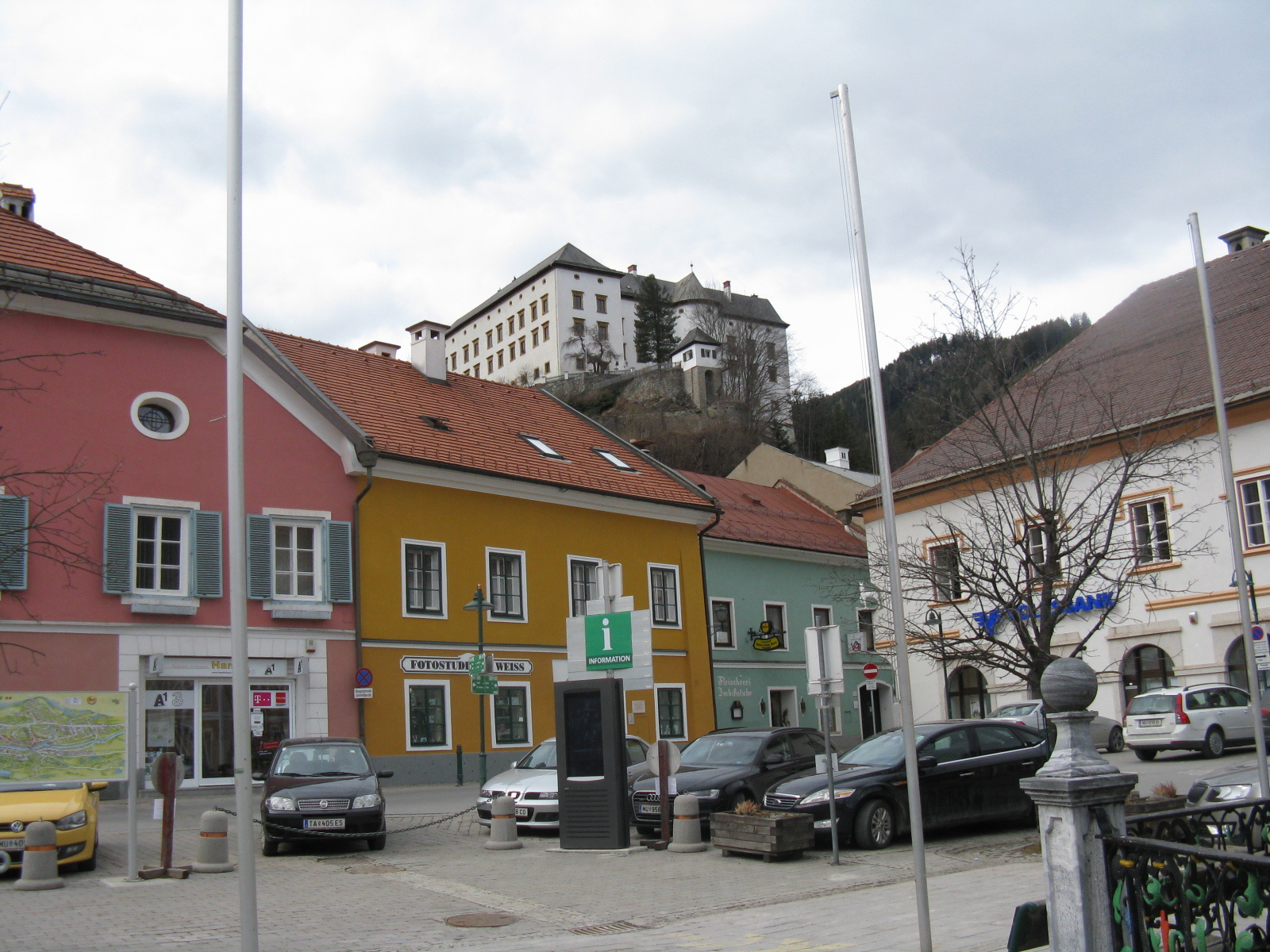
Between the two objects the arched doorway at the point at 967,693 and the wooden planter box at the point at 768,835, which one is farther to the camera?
the arched doorway at the point at 967,693

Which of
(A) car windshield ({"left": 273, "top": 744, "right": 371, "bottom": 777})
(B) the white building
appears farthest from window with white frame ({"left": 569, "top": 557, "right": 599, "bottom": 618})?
(A) car windshield ({"left": 273, "top": 744, "right": 371, "bottom": 777})

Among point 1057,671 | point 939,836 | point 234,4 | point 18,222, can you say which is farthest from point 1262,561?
point 18,222

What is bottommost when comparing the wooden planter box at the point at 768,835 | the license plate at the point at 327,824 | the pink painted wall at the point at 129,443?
the wooden planter box at the point at 768,835

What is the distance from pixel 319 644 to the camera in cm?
2372

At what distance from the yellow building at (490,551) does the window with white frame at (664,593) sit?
0.18ft

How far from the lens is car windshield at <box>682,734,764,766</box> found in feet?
57.2

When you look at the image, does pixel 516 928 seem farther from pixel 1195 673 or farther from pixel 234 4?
pixel 1195 673

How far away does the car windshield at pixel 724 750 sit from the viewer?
17422 millimetres

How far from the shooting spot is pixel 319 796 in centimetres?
1550

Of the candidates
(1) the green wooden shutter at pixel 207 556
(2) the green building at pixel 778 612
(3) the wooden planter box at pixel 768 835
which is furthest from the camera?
(2) the green building at pixel 778 612

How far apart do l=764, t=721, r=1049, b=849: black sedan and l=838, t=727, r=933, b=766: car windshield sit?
12 millimetres

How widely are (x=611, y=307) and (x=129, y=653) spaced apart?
88.1 meters

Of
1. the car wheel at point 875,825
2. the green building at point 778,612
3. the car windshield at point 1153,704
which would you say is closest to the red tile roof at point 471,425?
the green building at point 778,612

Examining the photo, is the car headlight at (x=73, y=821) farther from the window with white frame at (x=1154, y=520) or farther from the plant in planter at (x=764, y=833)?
the window with white frame at (x=1154, y=520)
